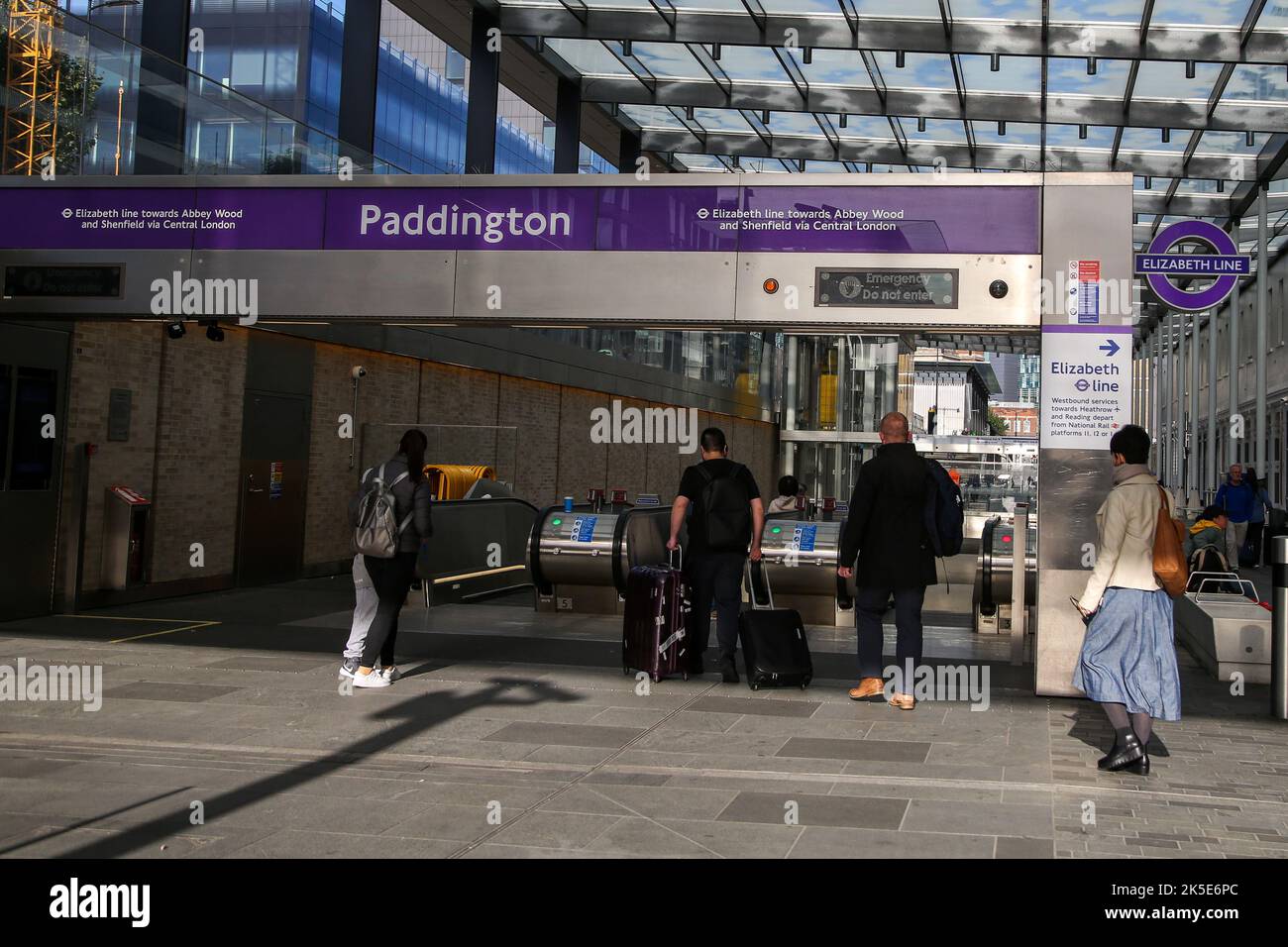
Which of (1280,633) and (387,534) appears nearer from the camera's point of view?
(1280,633)

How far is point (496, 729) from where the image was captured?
23.0 feet

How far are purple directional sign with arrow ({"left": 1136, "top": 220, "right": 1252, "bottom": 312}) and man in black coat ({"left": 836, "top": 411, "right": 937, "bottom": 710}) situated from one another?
5.42 metres

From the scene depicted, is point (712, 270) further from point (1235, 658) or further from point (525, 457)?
point (525, 457)

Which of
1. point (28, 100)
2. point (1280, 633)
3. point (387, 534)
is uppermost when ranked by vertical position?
point (28, 100)

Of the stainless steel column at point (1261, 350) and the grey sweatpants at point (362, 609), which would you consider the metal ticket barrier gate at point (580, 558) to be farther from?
the stainless steel column at point (1261, 350)

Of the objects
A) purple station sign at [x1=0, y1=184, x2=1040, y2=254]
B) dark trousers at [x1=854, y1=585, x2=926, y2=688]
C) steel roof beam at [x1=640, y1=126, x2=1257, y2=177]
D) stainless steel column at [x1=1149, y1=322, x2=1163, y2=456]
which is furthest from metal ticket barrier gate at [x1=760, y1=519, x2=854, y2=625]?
stainless steel column at [x1=1149, y1=322, x2=1163, y2=456]

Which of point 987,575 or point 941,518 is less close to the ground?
point 941,518

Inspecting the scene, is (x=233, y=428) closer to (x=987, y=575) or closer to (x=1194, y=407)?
(x=987, y=575)

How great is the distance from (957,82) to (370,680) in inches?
594

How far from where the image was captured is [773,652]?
8422 mm

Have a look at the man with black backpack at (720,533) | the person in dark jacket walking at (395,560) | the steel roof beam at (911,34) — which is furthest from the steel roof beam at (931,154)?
the person in dark jacket walking at (395,560)

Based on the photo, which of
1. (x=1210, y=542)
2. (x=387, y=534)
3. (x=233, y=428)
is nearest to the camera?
(x=387, y=534)

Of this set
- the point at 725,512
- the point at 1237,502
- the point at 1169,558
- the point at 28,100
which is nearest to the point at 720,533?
the point at 725,512
